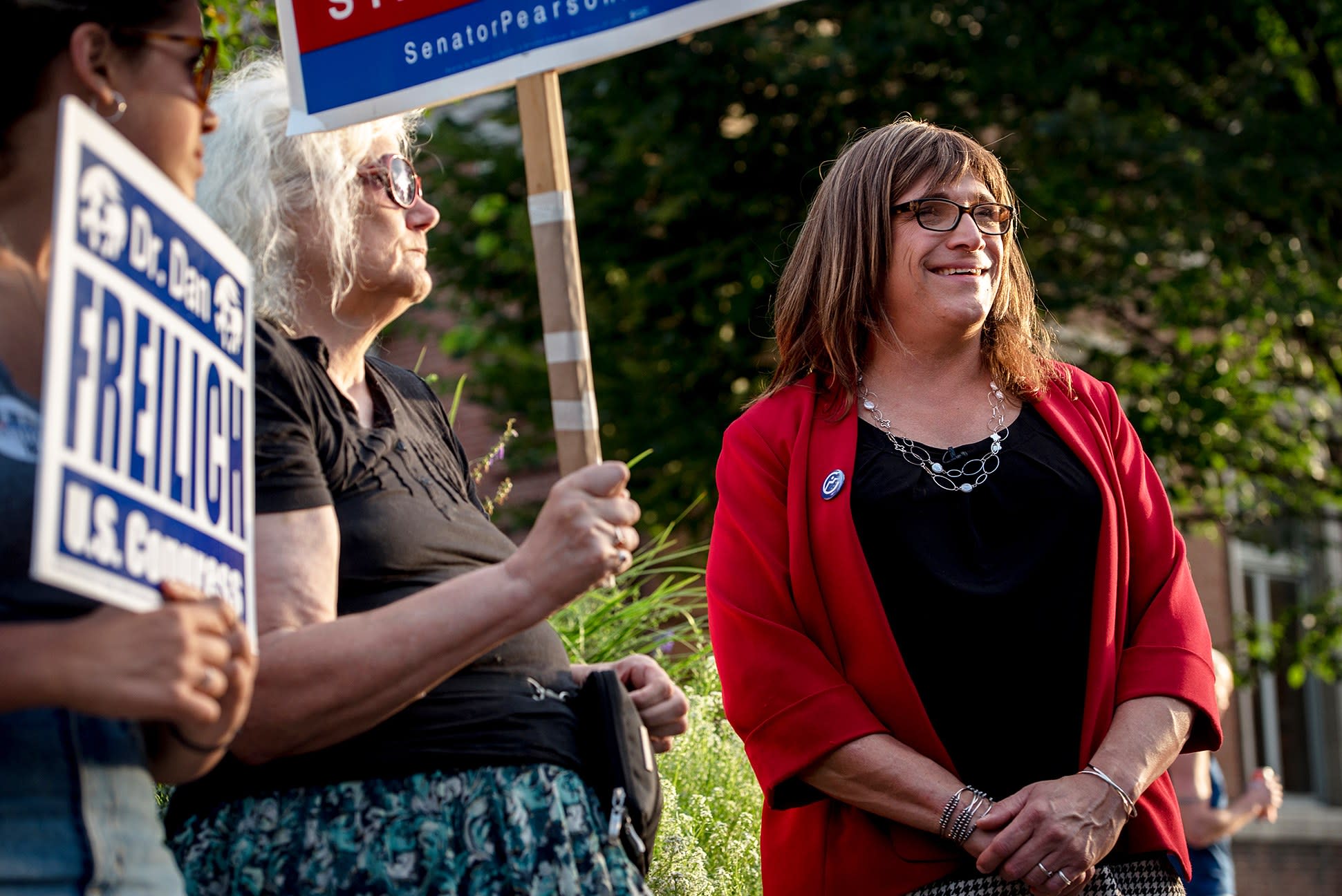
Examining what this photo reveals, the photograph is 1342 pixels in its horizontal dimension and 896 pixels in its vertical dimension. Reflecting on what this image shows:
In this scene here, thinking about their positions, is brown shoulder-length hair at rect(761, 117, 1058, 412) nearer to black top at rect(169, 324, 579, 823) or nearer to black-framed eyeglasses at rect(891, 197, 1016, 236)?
black-framed eyeglasses at rect(891, 197, 1016, 236)

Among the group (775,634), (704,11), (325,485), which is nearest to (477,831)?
(325,485)

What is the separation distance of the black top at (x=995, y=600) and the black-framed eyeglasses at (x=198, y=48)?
1419 mm

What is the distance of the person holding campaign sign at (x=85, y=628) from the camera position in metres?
1.25

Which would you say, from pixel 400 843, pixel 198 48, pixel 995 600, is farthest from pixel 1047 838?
pixel 198 48

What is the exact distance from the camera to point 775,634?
2553 millimetres

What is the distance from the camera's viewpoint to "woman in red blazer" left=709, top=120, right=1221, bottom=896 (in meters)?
2.44

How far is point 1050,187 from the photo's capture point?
812 centimetres

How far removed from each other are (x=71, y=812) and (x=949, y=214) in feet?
6.68

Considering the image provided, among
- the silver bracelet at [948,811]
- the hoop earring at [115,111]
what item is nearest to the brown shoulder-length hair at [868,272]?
the silver bracelet at [948,811]

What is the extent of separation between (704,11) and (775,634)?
1.07m

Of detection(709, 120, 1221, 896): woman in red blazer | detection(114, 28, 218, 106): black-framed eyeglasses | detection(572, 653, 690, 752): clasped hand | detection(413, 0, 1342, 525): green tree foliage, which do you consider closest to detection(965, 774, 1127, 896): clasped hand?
detection(709, 120, 1221, 896): woman in red blazer

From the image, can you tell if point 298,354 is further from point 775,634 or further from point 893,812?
point 893,812

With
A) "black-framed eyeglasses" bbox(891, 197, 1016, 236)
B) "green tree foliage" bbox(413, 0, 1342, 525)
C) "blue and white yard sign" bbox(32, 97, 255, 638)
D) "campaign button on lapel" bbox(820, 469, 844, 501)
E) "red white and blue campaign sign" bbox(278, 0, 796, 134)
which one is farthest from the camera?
"green tree foliage" bbox(413, 0, 1342, 525)

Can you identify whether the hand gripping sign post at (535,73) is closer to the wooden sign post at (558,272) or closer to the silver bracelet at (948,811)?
the wooden sign post at (558,272)
